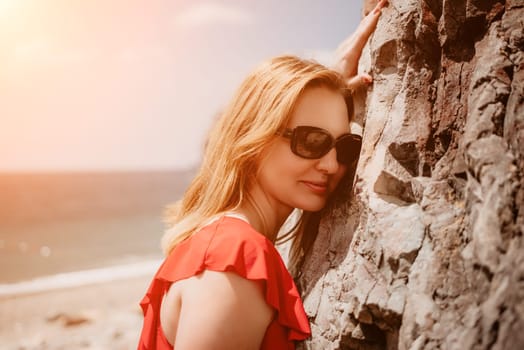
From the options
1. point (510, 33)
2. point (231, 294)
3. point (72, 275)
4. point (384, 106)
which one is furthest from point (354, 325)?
point (72, 275)

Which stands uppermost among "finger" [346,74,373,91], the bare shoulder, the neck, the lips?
"finger" [346,74,373,91]

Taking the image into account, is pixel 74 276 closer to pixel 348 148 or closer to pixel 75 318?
pixel 75 318

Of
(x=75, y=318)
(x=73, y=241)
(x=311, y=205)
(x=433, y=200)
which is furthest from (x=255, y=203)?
(x=73, y=241)

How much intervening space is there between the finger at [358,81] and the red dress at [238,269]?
4.60ft

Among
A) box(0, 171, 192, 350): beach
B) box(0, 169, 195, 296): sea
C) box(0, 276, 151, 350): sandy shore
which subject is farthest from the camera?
box(0, 169, 195, 296): sea

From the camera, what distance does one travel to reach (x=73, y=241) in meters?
29.0

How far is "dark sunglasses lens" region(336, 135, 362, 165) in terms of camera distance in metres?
2.61

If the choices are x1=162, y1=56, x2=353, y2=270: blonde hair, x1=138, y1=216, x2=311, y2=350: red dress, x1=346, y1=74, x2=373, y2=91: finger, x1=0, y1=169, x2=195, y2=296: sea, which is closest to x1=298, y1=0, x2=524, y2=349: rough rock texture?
A: x1=346, y1=74, x2=373, y2=91: finger

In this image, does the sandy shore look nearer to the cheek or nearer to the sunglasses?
the cheek

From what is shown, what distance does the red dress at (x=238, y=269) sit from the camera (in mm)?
1984

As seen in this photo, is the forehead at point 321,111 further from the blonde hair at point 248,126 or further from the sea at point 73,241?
the sea at point 73,241

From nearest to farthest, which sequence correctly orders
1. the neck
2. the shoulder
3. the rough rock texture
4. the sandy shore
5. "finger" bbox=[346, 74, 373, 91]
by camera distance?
the rough rock texture < the shoulder < the neck < "finger" bbox=[346, 74, 373, 91] < the sandy shore

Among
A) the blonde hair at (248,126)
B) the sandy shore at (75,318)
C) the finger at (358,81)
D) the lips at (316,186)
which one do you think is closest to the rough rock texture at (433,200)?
the finger at (358,81)

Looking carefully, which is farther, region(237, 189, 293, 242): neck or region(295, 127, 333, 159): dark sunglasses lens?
region(237, 189, 293, 242): neck
